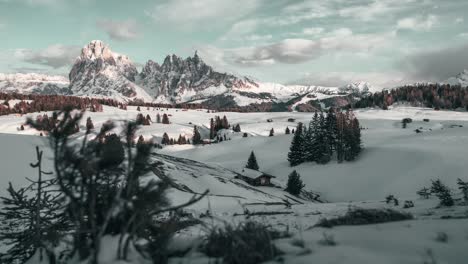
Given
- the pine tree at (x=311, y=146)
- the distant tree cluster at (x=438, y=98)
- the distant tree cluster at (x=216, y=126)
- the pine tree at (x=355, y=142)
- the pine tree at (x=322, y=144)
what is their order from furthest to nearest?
the distant tree cluster at (x=438, y=98), the distant tree cluster at (x=216, y=126), the pine tree at (x=311, y=146), the pine tree at (x=322, y=144), the pine tree at (x=355, y=142)

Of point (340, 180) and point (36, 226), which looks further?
point (340, 180)

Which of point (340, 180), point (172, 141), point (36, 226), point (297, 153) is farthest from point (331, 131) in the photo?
point (36, 226)

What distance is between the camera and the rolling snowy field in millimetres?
5156

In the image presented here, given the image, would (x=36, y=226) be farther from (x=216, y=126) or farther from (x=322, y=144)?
(x=216, y=126)

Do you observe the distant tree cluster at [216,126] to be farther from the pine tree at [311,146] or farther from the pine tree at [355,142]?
the pine tree at [355,142]

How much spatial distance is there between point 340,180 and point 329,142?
20.7m

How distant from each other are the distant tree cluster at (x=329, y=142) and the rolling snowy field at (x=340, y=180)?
265 centimetres

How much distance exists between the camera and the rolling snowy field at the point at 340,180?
16.9 ft

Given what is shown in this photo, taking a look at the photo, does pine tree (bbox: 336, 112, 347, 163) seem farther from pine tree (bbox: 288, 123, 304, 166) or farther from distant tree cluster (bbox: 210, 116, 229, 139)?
distant tree cluster (bbox: 210, 116, 229, 139)

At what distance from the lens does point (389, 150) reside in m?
79.1

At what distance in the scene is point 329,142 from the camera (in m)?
90.2

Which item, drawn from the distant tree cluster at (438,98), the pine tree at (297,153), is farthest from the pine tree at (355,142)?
the distant tree cluster at (438,98)

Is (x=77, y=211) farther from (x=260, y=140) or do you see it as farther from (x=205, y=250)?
(x=260, y=140)

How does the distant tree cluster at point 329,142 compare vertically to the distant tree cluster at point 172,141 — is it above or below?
above
